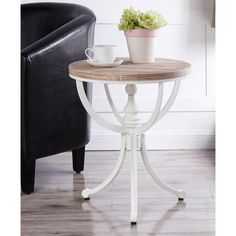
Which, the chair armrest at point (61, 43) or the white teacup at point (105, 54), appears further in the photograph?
the chair armrest at point (61, 43)

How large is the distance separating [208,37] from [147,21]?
1.18 m

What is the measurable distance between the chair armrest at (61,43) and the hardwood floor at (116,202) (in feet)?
2.15

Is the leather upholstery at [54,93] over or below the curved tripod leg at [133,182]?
over

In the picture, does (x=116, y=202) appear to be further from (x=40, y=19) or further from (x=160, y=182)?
(x=40, y=19)

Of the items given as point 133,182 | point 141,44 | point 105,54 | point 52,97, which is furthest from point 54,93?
point 133,182

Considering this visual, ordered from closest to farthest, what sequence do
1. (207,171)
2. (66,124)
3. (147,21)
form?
(147,21), (66,124), (207,171)

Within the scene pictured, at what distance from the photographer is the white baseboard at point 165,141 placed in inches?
137

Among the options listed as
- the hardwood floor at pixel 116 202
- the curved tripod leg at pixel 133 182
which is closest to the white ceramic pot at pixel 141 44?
the curved tripod leg at pixel 133 182

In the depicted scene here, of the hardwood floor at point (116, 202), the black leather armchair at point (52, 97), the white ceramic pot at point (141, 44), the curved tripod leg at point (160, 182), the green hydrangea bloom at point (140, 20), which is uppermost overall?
the green hydrangea bloom at point (140, 20)

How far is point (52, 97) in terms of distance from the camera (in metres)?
2.63

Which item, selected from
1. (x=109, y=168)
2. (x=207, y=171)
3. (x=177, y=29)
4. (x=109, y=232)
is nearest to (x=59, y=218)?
(x=109, y=232)

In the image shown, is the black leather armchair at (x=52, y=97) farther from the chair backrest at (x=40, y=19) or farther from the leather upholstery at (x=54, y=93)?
the chair backrest at (x=40, y=19)
